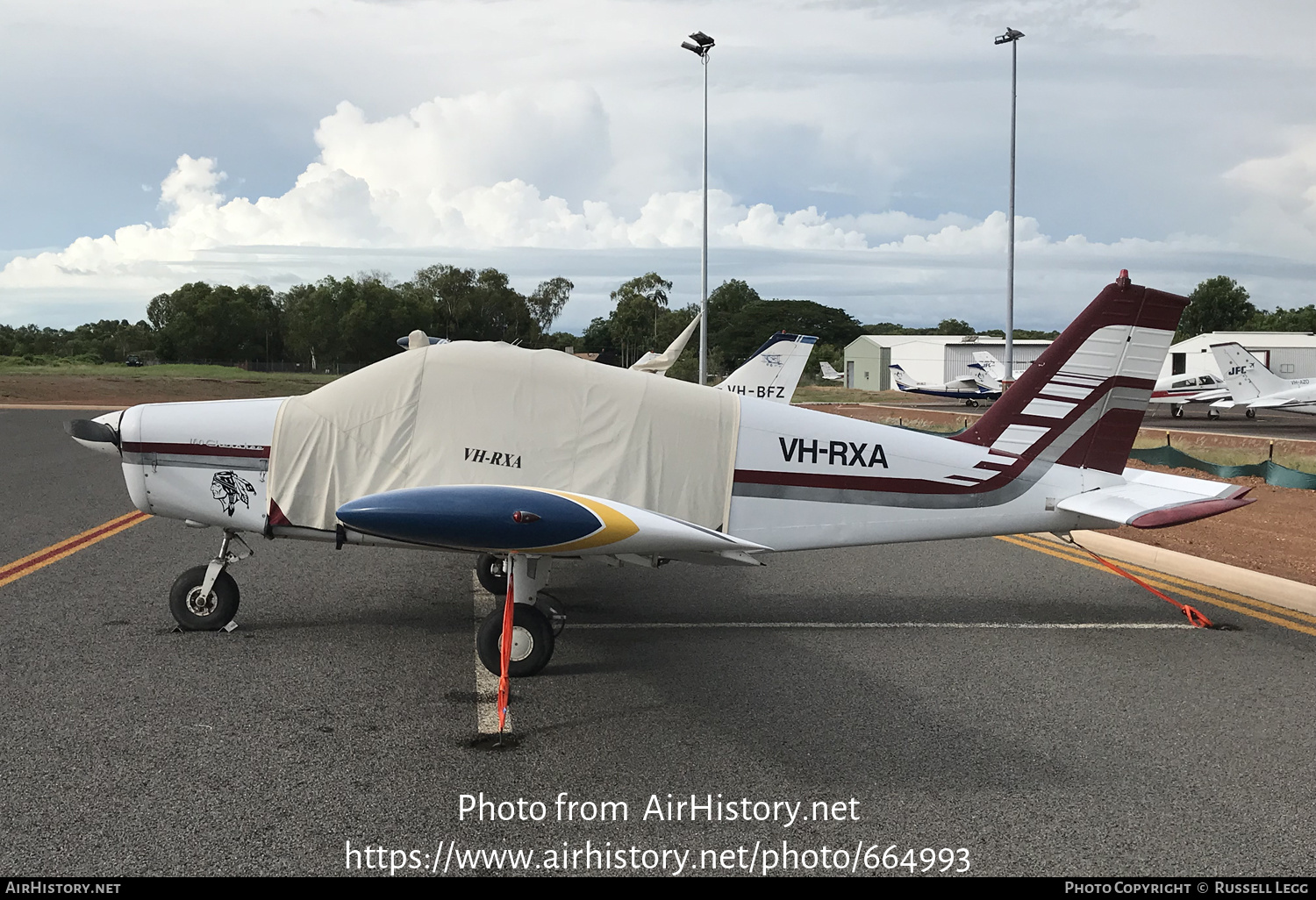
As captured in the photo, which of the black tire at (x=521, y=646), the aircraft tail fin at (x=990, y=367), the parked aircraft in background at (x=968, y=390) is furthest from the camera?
the aircraft tail fin at (x=990, y=367)

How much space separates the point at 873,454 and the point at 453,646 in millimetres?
3006

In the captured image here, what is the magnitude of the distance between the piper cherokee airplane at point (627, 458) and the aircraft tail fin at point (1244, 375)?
32318mm

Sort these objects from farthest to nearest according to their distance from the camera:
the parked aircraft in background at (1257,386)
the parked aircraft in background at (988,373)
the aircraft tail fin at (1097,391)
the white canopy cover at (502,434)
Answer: the parked aircraft in background at (988,373) < the parked aircraft in background at (1257,386) < the aircraft tail fin at (1097,391) < the white canopy cover at (502,434)

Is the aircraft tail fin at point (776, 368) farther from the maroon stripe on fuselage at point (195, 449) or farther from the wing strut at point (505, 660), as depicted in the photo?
the wing strut at point (505, 660)

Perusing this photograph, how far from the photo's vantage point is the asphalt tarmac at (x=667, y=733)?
3.62 metres

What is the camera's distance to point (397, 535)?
4.91m

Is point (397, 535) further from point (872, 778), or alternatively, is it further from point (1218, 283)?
point (1218, 283)

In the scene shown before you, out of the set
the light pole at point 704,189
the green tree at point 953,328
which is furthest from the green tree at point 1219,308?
the light pole at point 704,189

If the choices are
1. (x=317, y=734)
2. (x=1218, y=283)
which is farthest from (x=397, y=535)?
(x=1218, y=283)

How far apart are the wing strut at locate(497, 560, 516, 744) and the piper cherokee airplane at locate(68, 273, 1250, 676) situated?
4cm

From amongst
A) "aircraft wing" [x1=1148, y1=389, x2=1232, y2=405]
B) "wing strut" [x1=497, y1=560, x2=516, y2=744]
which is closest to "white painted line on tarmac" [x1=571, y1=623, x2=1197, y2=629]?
"wing strut" [x1=497, y1=560, x2=516, y2=744]

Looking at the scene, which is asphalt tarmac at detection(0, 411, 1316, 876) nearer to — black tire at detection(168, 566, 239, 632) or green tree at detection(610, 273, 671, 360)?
black tire at detection(168, 566, 239, 632)

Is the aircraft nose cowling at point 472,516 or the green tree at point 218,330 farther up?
the green tree at point 218,330

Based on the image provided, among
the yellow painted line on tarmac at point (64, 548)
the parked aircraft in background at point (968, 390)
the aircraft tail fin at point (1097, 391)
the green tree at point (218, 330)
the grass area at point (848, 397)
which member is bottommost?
the yellow painted line on tarmac at point (64, 548)
